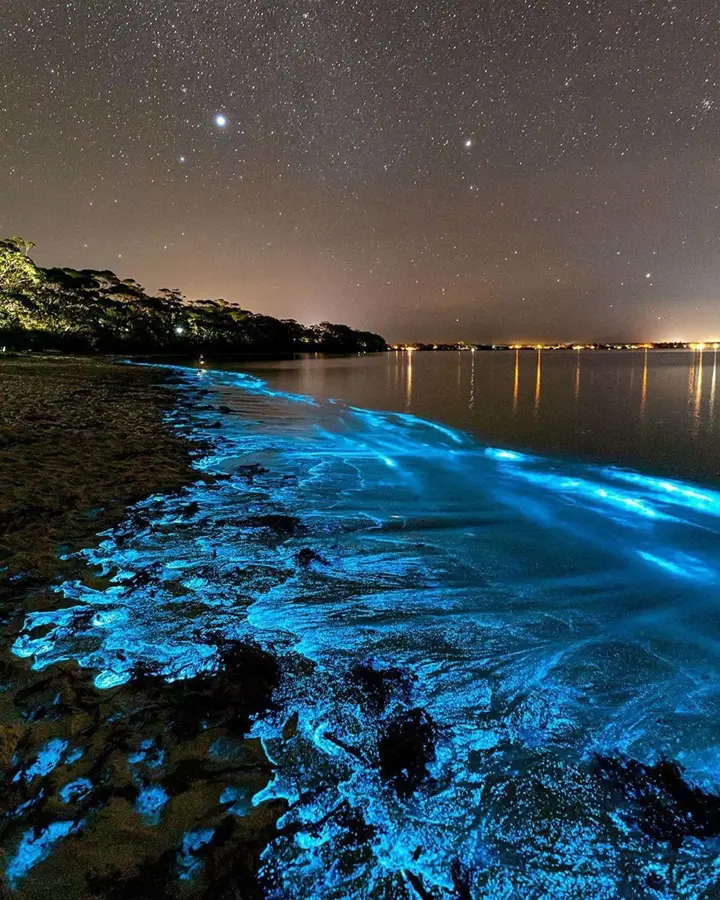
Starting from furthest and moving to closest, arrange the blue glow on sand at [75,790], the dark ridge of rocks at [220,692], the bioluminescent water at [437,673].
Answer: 1. the dark ridge of rocks at [220,692]
2. the blue glow on sand at [75,790]
3. the bioluminescent water at [437,673]

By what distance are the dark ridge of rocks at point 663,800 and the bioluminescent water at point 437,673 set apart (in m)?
0.01

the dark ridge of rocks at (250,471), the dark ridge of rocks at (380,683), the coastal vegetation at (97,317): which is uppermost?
the coastal vegetation at (97,317)

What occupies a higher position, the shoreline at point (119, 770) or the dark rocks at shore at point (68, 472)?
the dark rocks at shore at point (68, 472)

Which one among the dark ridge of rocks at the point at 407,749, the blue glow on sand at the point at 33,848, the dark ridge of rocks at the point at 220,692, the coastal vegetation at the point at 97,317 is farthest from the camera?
the coastal vegetation at the point at 97,317

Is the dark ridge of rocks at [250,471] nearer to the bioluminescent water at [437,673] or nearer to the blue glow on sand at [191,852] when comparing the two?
the bioluminescent water at [437,673]

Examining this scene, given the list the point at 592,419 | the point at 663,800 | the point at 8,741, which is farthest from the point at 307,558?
the point at 592,419

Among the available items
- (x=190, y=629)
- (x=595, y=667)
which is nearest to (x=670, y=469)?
(x=595, y=667)

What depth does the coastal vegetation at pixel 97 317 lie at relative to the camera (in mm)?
54656

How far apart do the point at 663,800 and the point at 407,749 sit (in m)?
1.33

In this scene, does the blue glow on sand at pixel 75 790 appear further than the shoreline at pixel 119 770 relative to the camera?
Yes

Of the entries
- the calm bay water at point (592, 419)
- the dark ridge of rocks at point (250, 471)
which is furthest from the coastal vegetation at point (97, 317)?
the dark ridge of rocks at point (250, 471)

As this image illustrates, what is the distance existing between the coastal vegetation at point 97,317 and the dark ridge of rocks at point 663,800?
67.3m

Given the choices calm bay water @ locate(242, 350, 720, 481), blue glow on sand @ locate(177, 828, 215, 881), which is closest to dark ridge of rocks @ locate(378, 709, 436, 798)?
blue glow on sand @ locate(177, 828, 215, 881)

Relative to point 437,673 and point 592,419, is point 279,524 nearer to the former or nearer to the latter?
point 437,673
